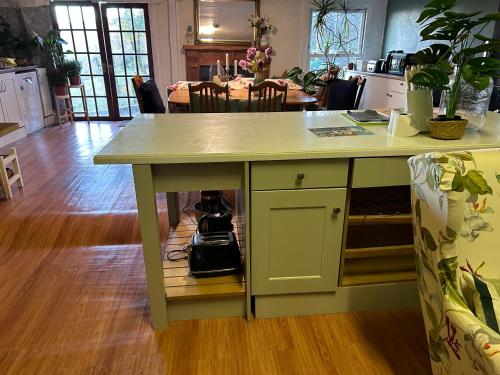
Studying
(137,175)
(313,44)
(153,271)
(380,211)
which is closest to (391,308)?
(380,211)

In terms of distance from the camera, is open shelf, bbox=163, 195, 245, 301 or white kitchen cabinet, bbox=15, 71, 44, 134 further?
white kitchen cabinet, bbox=15, 71, 44, 134

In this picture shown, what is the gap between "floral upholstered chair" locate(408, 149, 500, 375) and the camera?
0.92 metres

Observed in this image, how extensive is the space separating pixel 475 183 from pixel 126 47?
6.04 metres

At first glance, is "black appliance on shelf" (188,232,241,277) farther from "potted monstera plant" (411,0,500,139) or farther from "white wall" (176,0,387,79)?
"white wall" (176,0,387,79)

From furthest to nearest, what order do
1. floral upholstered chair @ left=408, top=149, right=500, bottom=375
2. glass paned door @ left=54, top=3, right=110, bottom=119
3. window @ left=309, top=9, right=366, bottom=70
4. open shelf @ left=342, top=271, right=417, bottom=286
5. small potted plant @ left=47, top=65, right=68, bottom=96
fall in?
window @ left=309, top=9, right=366, bottom=70 → glass paned door @ left=54, top=3, right=110, bottom=119 → small potted plant @ left=47, top=65, right=68, bottom=96 → open shelf @ left=342, top=271, right=417, bottom=286 → floral upholstered chair @ left=408, top=149, right=500, bottom=375

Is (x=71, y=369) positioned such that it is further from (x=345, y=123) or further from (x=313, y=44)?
(x=313, y=44)

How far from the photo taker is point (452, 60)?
1.35m

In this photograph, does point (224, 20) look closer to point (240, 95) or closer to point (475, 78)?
point (240, 95)

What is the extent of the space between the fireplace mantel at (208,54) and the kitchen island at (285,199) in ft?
15.2

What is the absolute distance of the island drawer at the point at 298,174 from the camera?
134 centimetres

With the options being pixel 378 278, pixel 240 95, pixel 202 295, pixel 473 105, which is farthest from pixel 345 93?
pixel 202 295

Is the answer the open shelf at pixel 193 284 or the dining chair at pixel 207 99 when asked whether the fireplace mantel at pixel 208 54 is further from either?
the open shelf at pixel 193 284

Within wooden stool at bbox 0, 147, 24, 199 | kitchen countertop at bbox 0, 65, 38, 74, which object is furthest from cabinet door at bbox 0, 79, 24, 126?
wooden stool at bbox 0, 147, 24, 199

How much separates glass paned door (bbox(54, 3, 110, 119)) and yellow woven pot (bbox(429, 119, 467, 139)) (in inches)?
226
